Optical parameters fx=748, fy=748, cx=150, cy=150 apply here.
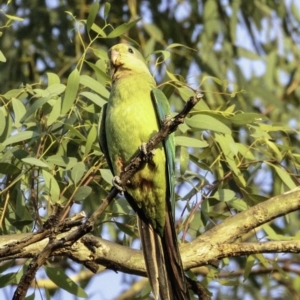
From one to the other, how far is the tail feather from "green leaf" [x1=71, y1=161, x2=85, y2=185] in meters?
0.34

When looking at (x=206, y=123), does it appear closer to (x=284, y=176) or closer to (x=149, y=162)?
(x=149, y=162)

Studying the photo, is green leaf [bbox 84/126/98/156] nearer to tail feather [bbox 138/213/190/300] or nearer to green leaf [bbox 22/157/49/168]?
green leaf [bbox 22/157/49/168]

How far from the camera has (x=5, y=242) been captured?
2352 millimetres

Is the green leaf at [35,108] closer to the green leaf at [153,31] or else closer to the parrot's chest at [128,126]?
the parrot's chest at [128,126]

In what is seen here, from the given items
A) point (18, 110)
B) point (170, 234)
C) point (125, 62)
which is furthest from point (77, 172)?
point (125, 62)

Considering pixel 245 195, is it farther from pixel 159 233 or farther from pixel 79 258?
pixel 79 258

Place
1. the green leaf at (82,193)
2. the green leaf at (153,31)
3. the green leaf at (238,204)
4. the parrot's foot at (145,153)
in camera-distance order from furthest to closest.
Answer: the green leaf at (153,31), the green leaf at (238,204), the green leaf at (82,193), the parrot's foot at (145,153)

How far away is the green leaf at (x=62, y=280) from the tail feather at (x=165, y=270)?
0.29m

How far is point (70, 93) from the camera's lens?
2.56m

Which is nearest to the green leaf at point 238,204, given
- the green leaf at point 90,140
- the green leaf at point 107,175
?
the green leaf at point 107,175

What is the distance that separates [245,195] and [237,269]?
155 cm

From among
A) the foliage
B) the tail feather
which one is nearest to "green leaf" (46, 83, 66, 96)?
the foliage

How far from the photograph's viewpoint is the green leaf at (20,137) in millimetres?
2486

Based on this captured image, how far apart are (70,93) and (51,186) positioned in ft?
Result: 1.07
